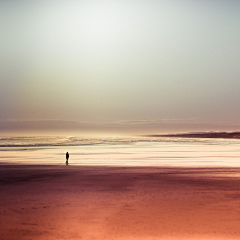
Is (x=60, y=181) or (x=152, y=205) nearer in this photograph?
(x=152, y=205)

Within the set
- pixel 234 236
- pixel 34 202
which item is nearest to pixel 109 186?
pixel 34 202

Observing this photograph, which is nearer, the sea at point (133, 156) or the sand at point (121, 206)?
the sand at point (121, 206)

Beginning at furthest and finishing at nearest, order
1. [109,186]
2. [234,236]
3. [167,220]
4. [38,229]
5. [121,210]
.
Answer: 1. [109,186]
2. [121,210]
3. [167,220]
4. [38,229]
5. [234,236]

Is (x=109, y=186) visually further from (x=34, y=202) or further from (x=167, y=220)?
(x=167, y=220)

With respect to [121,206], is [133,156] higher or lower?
A: higher

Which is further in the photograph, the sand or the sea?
the sea

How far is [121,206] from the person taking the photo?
13094 millimetres

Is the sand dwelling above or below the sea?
below

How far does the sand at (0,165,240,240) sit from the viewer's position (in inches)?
388

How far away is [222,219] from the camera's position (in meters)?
11.0

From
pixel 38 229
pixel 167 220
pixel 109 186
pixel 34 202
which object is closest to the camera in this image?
pixel 38 229

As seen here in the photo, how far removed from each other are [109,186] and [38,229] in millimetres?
8134

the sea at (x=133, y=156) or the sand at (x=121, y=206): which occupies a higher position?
the sea at (x=133, y=156)

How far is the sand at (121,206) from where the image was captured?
986 centimetres
